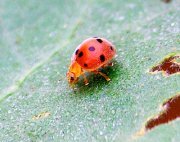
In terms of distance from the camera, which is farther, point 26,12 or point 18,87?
point 26,12

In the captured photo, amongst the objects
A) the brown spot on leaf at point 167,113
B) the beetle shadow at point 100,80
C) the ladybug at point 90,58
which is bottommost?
the beetle shadow at point 100,80

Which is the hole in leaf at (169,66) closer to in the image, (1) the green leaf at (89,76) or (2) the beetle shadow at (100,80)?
(1) the green leaf at (89,76)

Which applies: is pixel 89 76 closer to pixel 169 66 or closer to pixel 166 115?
pixel 169 66

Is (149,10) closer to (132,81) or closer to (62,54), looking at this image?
(62,54)

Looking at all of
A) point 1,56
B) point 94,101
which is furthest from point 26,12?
point 94,101

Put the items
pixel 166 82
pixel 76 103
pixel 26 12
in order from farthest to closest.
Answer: pixel 26 12 → pixel 76 103 → pixel 166 82

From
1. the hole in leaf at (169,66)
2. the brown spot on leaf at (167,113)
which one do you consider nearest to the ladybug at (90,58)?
the hole in leaf at (169,66)
